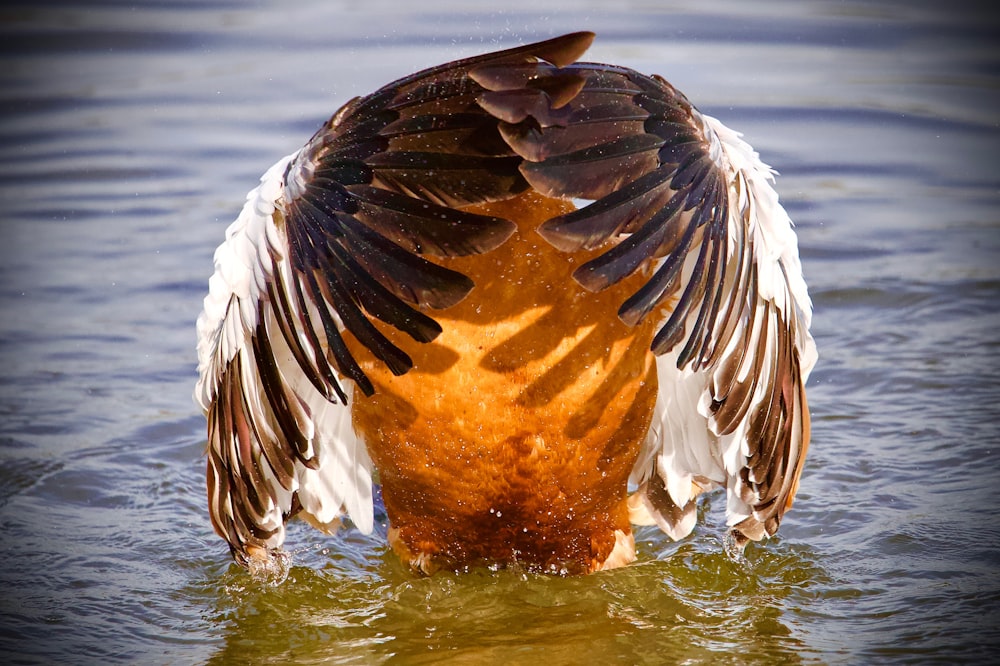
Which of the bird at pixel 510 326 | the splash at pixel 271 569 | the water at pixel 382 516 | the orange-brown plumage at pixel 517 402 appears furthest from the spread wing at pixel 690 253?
the splash at pixel 271 569

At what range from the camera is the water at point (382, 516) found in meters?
3.67

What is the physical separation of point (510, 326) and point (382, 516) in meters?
1.53

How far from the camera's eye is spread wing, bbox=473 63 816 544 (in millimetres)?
2842

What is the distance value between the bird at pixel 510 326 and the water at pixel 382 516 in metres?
0.26

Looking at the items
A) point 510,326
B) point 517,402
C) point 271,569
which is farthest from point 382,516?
point 510,326

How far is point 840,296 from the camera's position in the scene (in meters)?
6.39

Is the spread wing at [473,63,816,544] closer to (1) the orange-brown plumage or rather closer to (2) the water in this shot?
(1) the orange-brown plumage

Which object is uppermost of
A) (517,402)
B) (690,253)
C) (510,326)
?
(690,253)

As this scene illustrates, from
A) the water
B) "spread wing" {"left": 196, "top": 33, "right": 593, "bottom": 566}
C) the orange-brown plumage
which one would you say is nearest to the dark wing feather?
"spread wing" {"left": 196, "top": 33, "right": 593, "bottom": 566}

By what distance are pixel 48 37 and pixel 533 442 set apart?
376 inches

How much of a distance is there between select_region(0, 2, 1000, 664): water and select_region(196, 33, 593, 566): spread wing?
0.77 m

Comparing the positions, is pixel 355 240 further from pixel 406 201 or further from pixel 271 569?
pixel 271 569

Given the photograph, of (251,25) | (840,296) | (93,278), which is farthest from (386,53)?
(840,296)

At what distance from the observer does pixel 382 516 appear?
4590 mm
